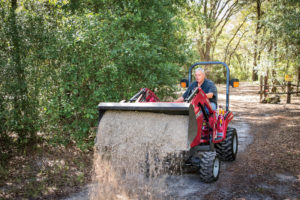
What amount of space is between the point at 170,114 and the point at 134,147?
0.76 metres


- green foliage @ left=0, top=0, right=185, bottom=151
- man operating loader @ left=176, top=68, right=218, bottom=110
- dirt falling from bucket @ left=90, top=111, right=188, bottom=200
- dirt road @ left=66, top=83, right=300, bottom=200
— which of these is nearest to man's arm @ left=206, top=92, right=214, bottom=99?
man operating loader @ left=176, top=68, right=218, bottom=110

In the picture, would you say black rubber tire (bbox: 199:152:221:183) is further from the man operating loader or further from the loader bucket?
the man operating loader

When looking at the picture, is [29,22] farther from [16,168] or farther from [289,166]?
[289,166]

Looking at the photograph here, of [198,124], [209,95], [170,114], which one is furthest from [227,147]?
[170,114]

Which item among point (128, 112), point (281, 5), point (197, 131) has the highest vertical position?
point (281, 5)

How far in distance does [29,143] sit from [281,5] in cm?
1291

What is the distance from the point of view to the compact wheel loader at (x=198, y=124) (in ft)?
13.9

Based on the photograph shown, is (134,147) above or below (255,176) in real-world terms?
above

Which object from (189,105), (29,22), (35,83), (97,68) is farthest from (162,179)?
(29,22)

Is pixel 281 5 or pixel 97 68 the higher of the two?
pixel 281 5

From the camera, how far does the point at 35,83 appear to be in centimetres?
603

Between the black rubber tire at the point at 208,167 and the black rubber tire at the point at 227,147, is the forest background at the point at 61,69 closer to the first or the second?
the black rubber tire at the point at 227,147

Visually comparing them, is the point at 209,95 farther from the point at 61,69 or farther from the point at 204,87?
the point at 61,69

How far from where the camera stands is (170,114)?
172 inches
